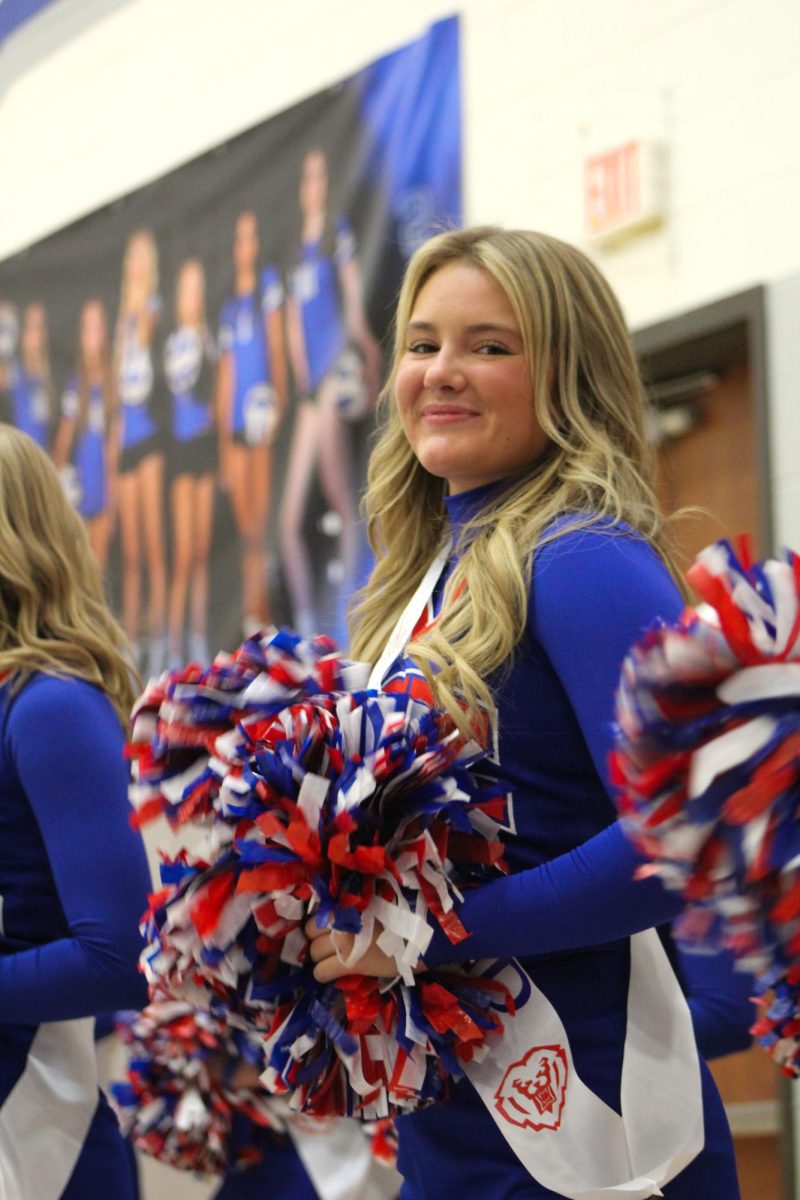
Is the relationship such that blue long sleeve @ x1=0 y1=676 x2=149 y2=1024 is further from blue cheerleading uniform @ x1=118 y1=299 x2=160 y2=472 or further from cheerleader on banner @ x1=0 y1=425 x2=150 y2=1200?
blue cheerleading uniform @ x1=118 y1=299 x2=160 y2=472

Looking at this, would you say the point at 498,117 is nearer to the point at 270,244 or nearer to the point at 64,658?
the point at 270,244

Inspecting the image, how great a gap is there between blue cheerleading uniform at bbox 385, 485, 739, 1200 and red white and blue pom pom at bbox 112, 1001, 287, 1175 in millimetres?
1084

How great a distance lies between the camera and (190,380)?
202 inches

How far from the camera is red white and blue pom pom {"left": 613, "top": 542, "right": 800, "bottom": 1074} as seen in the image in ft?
3.92

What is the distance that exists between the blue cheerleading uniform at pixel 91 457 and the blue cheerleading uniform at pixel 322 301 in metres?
1.11

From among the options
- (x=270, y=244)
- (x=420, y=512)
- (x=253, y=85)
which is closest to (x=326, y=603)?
(x=270, y=244)

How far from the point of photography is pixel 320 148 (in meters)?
4.70

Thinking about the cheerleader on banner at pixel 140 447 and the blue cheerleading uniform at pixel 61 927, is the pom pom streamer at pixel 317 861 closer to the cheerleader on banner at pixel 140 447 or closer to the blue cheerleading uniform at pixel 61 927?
the blue cheerleading uniform at pixel 61 927

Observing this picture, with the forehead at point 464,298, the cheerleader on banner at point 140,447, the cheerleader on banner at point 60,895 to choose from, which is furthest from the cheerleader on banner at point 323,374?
the forehead at point 464,298

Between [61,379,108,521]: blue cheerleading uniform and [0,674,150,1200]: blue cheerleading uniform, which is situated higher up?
[61,379,108,521]: blue cheerleading uniform

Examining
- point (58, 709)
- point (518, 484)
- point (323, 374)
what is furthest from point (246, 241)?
point (518, 484)

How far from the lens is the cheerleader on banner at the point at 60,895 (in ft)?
6.48

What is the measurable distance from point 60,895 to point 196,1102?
0.81 meters

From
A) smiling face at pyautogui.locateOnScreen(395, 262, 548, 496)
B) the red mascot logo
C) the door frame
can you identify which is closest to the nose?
smiling face at pyautogui.locateOnScreen(395, 262, 548, 496)
